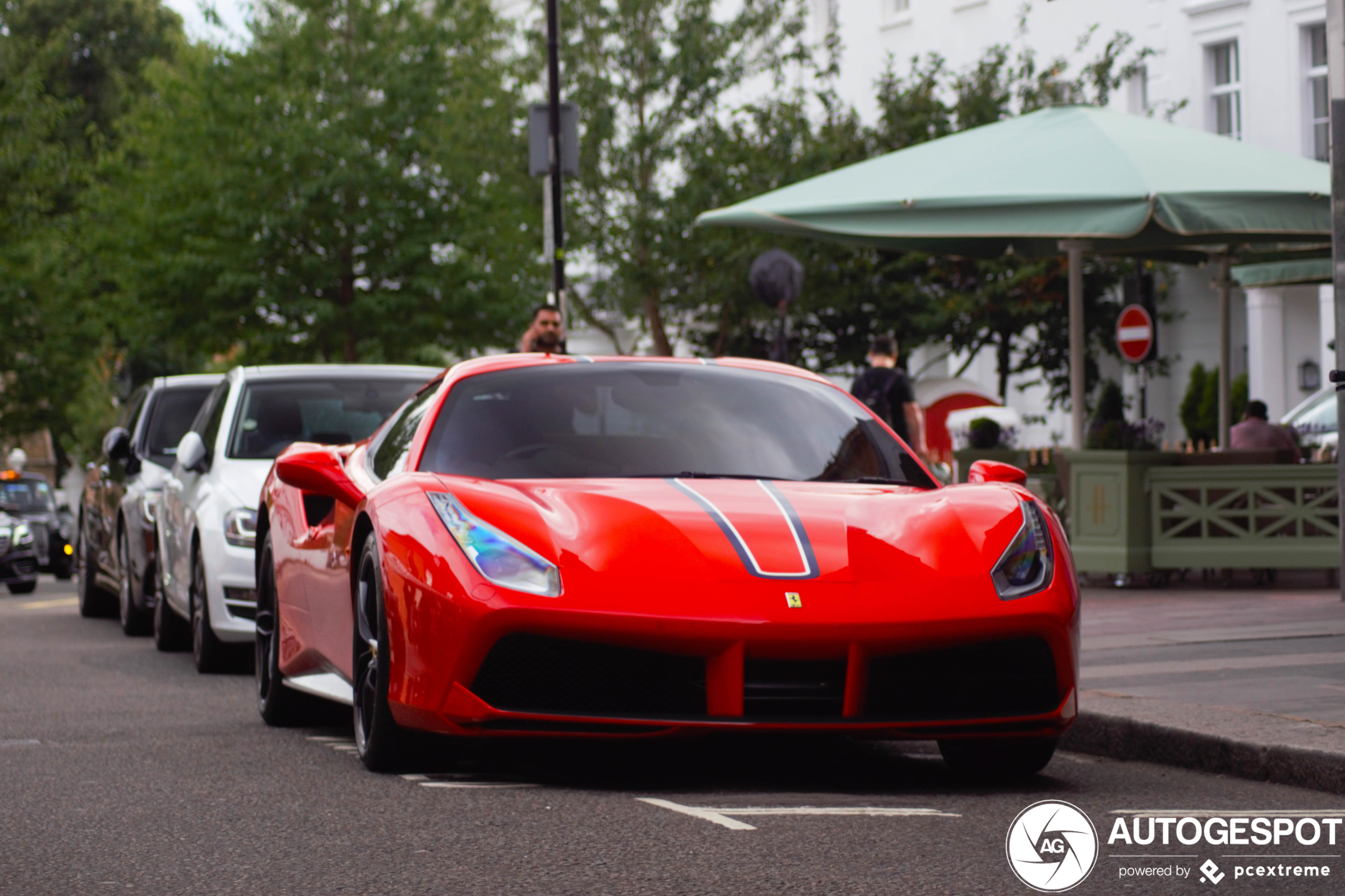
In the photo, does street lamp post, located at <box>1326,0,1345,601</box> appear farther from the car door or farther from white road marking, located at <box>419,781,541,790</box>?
white road marking, located at <box>419,781,541,790</box>

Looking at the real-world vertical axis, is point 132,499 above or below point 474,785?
above

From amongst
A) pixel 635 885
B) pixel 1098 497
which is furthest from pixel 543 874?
pixel 1098 497

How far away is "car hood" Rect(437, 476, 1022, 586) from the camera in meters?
5.64

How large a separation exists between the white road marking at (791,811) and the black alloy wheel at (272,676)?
2474mm

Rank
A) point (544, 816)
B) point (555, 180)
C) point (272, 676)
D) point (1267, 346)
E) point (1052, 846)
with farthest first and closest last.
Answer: point (1267, 346), point (555, 180), point (272, 676), point (544, 816), point (1052, 846)

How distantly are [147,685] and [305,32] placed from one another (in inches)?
992

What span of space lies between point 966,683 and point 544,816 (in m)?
1.22

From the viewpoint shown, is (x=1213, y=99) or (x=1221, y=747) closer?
(x=1221, y=747)

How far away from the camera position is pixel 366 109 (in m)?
33.2

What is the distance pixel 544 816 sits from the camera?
212 inches

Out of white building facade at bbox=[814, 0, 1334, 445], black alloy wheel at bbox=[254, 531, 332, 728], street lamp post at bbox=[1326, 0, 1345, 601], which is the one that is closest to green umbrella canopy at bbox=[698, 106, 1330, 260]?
street lamp post at bbox=[1326, 0, 1345, 601]

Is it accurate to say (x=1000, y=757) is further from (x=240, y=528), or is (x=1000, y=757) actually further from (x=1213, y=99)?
(x=1213, y=99)

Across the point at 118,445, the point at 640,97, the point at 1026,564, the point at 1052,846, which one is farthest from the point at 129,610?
the point at 640,97

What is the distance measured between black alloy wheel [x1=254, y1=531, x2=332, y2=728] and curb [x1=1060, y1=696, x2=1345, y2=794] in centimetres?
273
